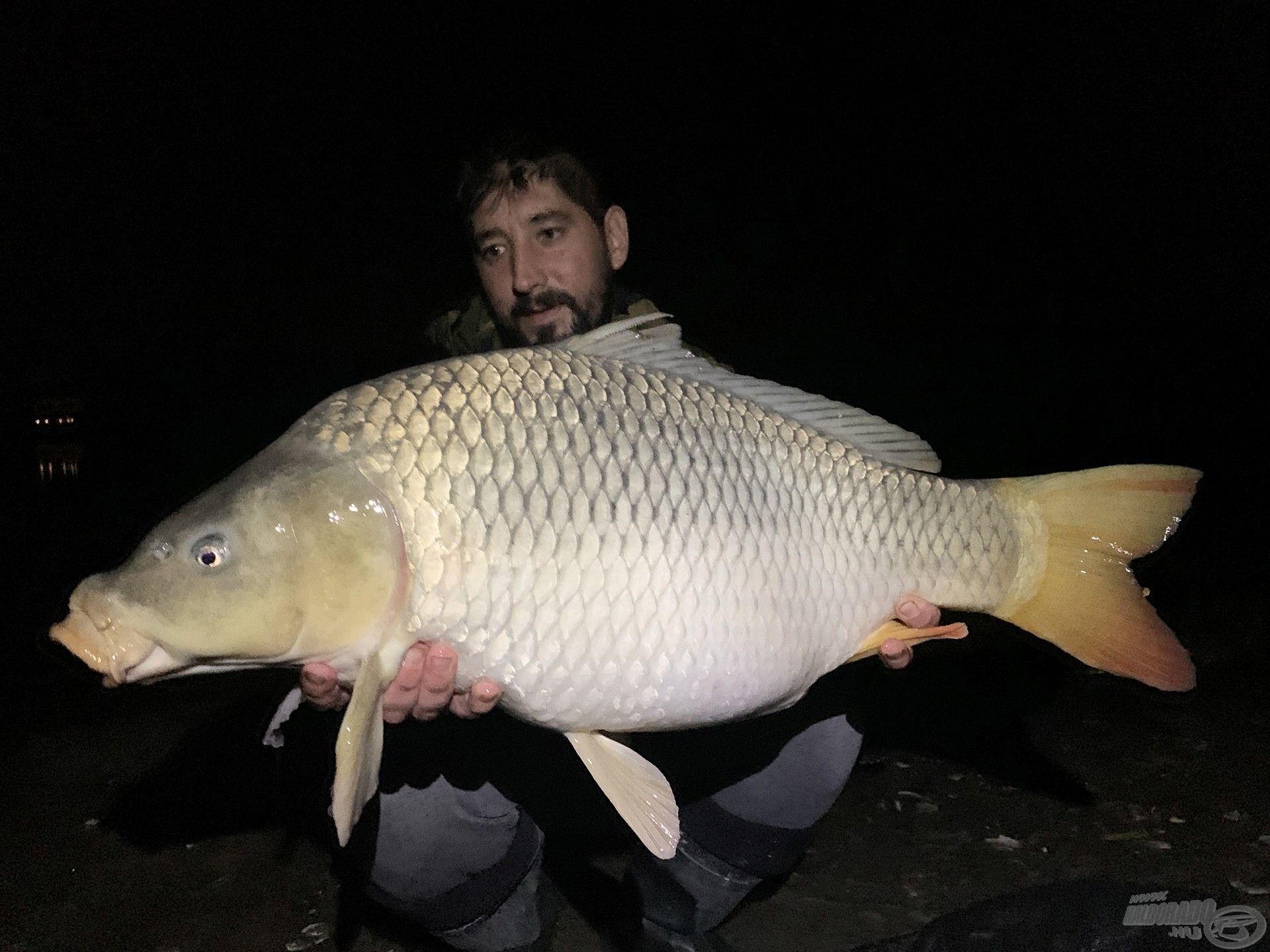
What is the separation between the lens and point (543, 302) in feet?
6.30

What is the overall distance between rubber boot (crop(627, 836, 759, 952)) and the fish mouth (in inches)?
36.3

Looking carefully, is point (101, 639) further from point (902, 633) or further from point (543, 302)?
point (543, 302)

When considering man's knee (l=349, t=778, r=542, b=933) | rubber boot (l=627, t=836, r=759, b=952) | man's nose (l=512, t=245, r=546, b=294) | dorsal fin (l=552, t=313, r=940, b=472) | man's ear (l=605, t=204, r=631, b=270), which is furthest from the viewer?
man's ear (l=605, t=204, r=631, b=270)

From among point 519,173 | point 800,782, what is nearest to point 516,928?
point 800,782

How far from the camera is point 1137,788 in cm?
179

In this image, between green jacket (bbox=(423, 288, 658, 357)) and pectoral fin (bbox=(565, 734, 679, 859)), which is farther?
green jacket (bbox=(423, 288, 658, 357))

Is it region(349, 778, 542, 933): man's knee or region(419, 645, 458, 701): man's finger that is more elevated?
region(419, 645, 458, 701): man's finger

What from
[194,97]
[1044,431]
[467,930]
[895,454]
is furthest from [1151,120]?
[194,97]

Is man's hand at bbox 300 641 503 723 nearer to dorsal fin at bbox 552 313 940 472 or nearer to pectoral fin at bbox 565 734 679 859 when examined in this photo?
pectoral fin at bbox 565 734 679 859

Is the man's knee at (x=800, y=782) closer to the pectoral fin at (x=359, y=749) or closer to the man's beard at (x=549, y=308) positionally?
the pectoral fin at (x=359, y=749)

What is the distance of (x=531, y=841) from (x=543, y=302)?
112 centimetres

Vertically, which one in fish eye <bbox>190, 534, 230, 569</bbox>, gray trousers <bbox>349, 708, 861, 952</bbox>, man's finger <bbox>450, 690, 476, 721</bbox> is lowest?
gray trousers <bbox>349, 708, 861, 952</bbox>

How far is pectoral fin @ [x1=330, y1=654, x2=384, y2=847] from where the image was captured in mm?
860

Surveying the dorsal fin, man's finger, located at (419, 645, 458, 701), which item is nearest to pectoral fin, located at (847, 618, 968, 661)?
the dorsal fin
